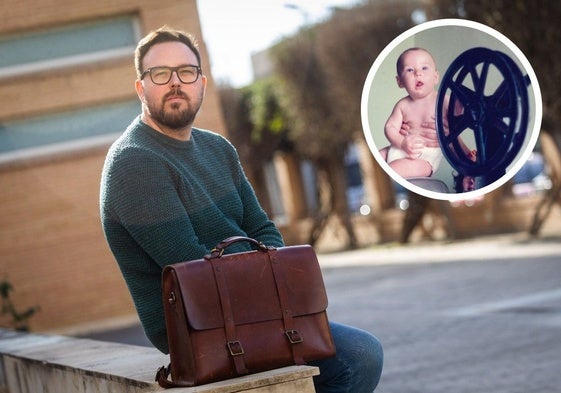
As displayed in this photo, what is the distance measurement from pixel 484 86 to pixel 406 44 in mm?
297

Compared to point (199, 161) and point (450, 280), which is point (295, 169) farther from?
point (199, 161)

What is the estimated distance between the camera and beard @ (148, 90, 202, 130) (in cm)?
412

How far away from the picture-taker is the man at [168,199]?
3982 mm

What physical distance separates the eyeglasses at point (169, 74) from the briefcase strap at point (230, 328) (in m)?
0.68

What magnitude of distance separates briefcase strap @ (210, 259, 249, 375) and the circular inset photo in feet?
2.33

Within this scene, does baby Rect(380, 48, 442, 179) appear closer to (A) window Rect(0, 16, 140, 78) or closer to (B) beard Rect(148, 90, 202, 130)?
(B) beard Rect(148, 90, 202, 130)

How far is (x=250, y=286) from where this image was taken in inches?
151

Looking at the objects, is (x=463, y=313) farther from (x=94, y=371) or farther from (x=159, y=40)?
(x=159, y=40)

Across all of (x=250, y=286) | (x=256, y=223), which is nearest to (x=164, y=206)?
(x=250, y=286)

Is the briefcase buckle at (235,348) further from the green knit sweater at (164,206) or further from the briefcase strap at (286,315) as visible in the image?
the green knit sweater at (164,206)

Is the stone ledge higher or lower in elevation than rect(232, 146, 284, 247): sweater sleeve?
lower

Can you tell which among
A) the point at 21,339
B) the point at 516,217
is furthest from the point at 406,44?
the point at 516,217

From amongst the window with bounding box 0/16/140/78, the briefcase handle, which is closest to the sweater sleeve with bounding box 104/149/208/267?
the briefcase handle

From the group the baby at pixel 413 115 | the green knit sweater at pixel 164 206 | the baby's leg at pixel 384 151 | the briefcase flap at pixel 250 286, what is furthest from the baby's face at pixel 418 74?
the green knit sweater at pixel 164 206
